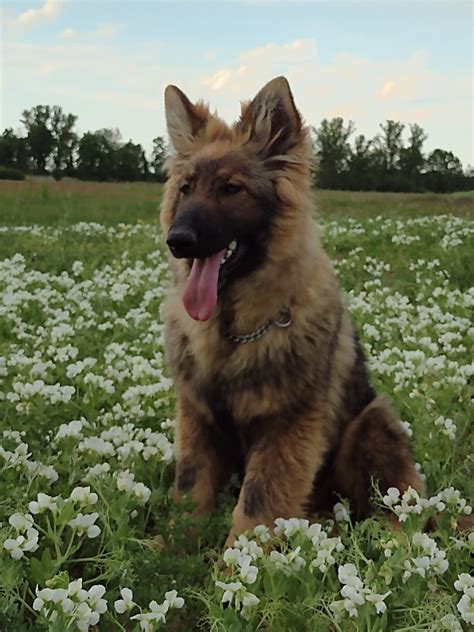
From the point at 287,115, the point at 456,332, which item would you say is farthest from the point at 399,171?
the point at 287,115

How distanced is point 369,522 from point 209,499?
3.21 feet

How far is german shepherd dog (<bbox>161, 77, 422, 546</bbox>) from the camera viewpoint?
12.3 ft

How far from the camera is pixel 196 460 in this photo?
3.99m

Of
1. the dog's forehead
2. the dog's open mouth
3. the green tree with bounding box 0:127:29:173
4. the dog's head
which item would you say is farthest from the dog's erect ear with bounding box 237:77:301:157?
the green tree with bounding box 0:127:29:173

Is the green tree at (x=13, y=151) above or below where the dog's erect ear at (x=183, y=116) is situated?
above

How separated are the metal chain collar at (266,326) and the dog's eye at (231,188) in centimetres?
68

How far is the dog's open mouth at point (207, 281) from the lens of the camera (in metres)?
3.82

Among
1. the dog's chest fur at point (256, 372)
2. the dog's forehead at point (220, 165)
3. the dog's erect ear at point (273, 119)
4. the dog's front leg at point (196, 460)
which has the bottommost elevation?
the dog's front leg at point (196, 460)

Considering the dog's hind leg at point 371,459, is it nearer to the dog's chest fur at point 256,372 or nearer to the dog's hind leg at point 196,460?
the dog's chest fur at point 256,372

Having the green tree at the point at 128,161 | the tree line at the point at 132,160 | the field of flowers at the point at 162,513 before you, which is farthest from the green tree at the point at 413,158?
the field of flowers at the point at 162,513

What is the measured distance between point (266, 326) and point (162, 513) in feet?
3.65

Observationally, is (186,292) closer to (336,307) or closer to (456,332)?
(336,307)

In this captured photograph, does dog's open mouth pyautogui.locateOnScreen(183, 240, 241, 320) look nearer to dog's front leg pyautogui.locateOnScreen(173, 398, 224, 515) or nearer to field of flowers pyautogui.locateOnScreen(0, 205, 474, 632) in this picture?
dog's front leg pyautogui.locateOnScreen(173, 398, 224, 515)

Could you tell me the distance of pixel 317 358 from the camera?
3.88 m
